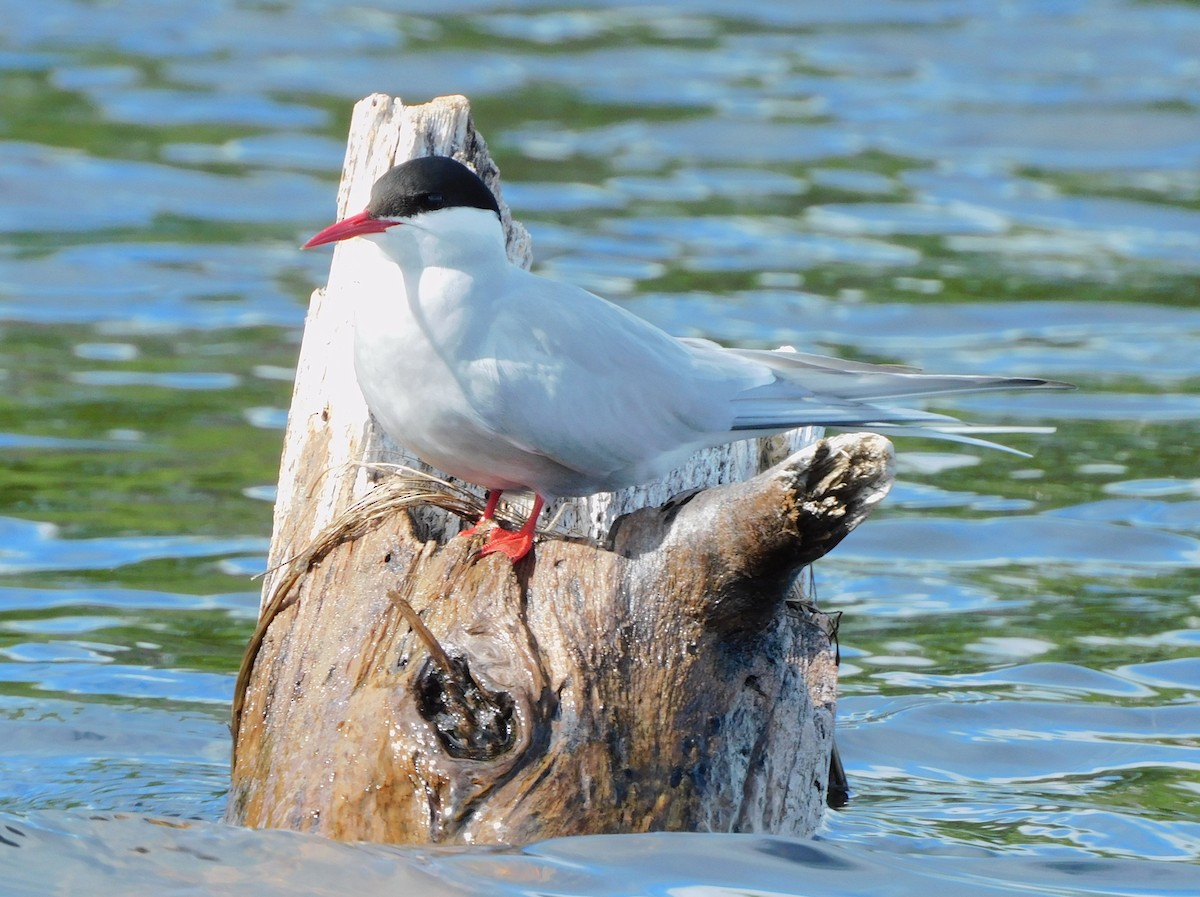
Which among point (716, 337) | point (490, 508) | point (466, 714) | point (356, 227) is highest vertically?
point (716, 337)

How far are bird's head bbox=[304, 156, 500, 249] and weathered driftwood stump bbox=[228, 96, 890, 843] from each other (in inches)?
29.0

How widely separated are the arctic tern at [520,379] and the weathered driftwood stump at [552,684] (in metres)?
0.24

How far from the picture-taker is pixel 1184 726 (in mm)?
6461

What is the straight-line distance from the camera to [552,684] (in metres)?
4.47

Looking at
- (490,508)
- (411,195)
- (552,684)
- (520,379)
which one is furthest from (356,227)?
(552,684)

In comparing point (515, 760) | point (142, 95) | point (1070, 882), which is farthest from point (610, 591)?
point (142, 95)

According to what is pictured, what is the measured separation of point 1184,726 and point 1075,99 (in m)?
10.6

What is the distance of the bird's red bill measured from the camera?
15.8 ft

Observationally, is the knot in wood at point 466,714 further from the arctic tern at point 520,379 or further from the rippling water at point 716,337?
the arctic tern at point 520,379

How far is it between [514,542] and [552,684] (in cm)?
43

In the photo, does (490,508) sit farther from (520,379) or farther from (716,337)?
(716,337)

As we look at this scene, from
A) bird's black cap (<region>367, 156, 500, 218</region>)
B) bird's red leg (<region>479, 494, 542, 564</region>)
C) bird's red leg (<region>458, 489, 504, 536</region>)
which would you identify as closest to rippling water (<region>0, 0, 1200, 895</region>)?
bird's red leg (<region>479, 494, 542, 564</region>)

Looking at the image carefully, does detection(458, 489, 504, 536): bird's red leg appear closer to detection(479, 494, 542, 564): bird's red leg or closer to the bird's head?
detection(479, 494, 542, 564): bird's red leg

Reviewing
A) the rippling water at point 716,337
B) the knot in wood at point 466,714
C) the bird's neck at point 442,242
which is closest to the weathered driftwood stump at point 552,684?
the knot in wood at point 466,714
